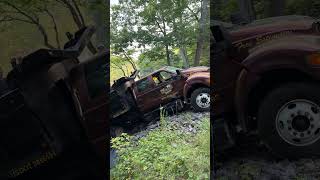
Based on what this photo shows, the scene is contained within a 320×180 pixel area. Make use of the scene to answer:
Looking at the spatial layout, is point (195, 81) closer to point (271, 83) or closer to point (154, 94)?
point (154, 94)

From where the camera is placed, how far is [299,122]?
13.1 ft

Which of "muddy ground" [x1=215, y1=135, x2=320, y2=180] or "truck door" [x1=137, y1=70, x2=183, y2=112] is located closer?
"muddy ground" [x1=215, y1=135, x2=320, y2=180]

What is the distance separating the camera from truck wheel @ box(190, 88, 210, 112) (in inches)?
176

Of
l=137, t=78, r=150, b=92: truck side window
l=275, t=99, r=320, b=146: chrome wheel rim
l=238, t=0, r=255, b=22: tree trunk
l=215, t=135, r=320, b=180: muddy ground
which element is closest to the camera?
l=275, t=99, r=320, b=146: chrome wheel rim

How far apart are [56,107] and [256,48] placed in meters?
1.85

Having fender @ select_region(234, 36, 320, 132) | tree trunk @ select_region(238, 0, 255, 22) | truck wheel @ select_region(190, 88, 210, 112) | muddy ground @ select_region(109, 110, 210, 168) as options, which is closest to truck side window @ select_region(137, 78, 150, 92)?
muddy ground @ select_region(109, 110, 210, 168)

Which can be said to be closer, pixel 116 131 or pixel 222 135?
pixel 222 135

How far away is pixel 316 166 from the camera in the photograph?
4.08 metres

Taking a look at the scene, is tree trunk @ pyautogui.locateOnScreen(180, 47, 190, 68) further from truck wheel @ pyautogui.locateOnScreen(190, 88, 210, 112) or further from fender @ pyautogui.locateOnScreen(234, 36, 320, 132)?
fender @ pyautogui.locateOnScreen(234, 36, 320, 132)

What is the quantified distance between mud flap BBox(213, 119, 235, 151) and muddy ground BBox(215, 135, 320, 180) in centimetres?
6

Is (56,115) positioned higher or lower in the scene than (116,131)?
higher

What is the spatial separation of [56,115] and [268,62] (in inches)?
76.2

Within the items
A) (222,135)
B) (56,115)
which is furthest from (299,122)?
(56,115)

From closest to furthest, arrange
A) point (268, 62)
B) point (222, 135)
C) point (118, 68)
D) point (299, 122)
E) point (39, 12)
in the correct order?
point (299, 122), point (268, 62), point (222, 135), point (39, 12), point (118, 68)
